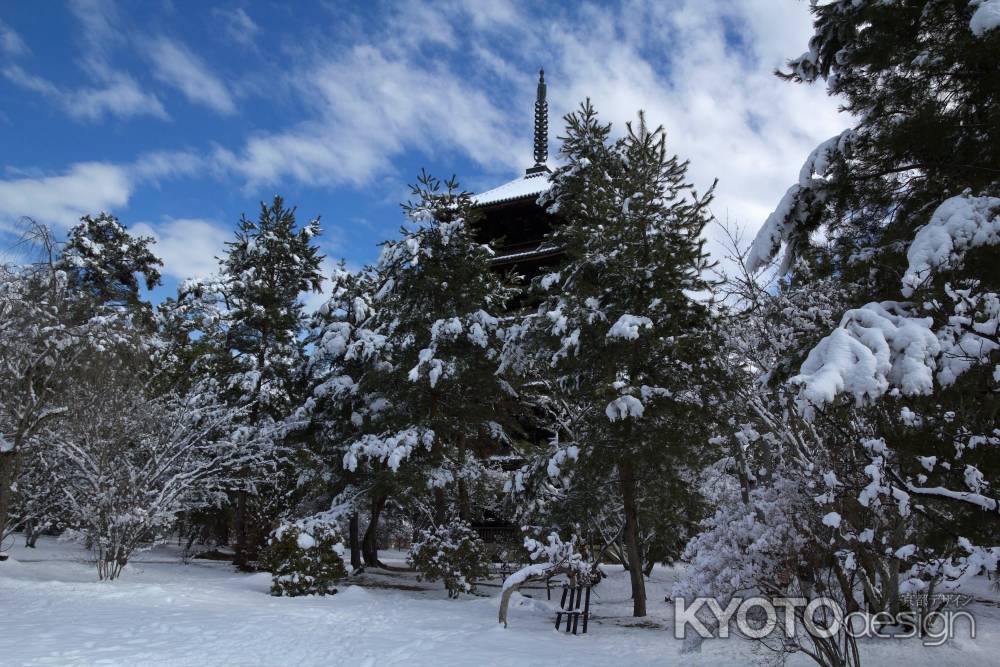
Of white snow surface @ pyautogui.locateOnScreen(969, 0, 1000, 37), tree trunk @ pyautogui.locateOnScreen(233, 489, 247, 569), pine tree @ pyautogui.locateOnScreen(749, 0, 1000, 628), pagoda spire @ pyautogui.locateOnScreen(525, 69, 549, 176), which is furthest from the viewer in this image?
pagoda spire @ pyautogui.locateOnScreen(525, 69, 549, 176)

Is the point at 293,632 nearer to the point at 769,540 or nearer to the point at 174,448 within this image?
the point at 769,540

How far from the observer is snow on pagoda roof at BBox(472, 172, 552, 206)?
26.7m

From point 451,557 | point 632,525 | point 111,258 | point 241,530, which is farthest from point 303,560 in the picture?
point 111,258

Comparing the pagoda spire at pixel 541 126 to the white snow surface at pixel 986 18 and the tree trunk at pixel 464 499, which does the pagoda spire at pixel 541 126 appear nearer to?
the tree trunk at pixel 464 499

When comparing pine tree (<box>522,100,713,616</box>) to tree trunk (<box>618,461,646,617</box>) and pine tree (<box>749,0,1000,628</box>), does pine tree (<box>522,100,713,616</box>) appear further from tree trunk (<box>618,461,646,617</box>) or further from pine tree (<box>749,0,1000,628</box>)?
pine tree (<box>749,0,1000,628</box>)

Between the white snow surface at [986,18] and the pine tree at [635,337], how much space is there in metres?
6.64

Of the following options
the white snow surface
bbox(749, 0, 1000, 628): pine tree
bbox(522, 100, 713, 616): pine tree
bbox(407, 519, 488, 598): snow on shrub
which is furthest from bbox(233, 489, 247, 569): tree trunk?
the white snow surface

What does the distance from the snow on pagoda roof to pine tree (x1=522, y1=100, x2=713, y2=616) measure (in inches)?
473

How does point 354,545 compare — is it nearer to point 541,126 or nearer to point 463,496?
point 463,496

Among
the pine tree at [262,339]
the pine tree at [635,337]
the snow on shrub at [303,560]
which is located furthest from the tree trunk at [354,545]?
the pine tree at [635,337]

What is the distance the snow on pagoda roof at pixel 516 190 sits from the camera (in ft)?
87.6

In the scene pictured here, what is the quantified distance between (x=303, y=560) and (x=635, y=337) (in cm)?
848

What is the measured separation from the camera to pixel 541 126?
125ft

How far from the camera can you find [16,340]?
12.8 metres
